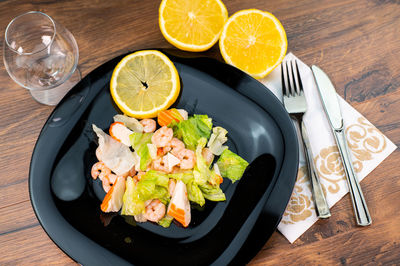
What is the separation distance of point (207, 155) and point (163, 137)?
173mm

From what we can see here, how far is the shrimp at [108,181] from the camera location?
1.33 m

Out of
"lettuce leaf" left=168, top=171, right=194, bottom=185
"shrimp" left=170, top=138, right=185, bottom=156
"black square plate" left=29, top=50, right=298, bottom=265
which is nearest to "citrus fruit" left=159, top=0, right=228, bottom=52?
"black square plate" left=29, top=50, right=298, bottom=265

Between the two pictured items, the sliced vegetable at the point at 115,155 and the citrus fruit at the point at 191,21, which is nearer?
the sliced vegetable at the point at 115,155

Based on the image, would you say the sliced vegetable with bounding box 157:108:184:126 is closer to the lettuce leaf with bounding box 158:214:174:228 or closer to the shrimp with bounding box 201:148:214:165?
the shrimp with bounding box 201:148:214:165

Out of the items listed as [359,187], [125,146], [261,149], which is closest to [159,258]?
[125,146]

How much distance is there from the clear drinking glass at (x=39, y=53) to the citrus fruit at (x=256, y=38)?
23.3 inches

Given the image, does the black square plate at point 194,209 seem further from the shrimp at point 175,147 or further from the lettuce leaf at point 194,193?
the shrimp at point 175,147

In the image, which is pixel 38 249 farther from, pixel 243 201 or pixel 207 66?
pixel 207 66

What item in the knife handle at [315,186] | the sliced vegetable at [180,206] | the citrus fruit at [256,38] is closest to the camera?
the sliced vegetable at [180,206]

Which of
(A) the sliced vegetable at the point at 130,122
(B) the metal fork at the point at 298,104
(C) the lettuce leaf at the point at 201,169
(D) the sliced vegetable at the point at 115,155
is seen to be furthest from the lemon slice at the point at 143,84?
(B) the metal fork at the point at 298,104

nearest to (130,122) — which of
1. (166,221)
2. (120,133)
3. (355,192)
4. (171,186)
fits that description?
(120,133)

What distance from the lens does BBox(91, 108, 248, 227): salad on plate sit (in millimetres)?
1281

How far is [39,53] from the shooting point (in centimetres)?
126

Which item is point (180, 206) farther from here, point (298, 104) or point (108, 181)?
point (298, 104)
